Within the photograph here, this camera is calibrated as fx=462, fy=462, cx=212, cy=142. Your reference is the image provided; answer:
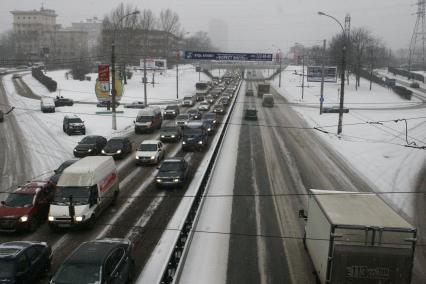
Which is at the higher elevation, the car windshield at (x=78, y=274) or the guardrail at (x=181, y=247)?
the car windshield at (x=78, y=274)

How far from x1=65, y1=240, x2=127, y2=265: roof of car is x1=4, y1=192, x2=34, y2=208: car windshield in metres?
6.90

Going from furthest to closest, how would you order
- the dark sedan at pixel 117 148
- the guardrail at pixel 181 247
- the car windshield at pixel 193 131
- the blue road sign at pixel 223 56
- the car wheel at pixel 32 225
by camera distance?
1. the blue road sign at pixel 223 56
2. the car windshield at pixel 193 131
3. the dark sedan at pixel 117 148
4. the car wheel at pixel 32 225
5. the guardrail at pixel 181 247

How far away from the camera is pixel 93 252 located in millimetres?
14148

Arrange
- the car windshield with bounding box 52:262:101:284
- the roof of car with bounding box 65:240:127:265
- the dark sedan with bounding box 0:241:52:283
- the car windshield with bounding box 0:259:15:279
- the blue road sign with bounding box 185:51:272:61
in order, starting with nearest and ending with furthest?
the car windshield with bounding box 52:262:101:284 < the roof of car with bounding box 65:240:127:265 < the car windshield with bounding box 0:259:15:279 < the dark sedan with bounding box 0:241:52:283 < the blue road sign with bounding box 185:51:272:61

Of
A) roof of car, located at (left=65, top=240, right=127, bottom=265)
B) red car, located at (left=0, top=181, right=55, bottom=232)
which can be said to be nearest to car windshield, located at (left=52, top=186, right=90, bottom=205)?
red car, located at (left=0, top=181, right=55, bottom=232)

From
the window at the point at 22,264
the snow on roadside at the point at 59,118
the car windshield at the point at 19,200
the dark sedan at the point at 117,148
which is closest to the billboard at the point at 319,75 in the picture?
the snow on roadside at the point at 59,118

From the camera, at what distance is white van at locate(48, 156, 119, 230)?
19.7m

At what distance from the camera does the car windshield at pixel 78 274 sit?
1305 cm

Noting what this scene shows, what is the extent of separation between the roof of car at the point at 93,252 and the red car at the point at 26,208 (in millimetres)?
6180

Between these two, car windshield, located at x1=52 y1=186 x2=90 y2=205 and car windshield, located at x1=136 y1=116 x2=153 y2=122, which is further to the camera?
car windshield, located at x1=136 y1=116 x2=153 y2=122

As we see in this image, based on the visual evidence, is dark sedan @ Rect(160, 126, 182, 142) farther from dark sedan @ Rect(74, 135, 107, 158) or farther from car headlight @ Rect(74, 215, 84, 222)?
car headlight @ Rect(74, 215, 84, 222)

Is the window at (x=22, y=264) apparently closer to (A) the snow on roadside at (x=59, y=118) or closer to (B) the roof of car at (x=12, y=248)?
(B) the roof of car at (x=12, y=248)

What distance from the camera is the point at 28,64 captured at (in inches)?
5497

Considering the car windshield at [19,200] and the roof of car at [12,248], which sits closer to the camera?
the roof of car at [12,248]
